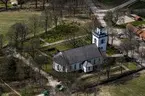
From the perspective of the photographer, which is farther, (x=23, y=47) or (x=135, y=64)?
(x=23, y=47)

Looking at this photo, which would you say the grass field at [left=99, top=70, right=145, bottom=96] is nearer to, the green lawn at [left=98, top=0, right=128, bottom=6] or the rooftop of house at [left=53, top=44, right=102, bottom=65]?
the rooftop of house at [left=53, top=44, right=102, bottom=65]

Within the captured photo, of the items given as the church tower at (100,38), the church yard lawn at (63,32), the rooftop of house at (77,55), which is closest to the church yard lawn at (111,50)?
the church tower at (100,38)

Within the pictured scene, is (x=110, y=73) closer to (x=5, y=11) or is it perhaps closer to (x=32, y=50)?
(x=32, y=50)

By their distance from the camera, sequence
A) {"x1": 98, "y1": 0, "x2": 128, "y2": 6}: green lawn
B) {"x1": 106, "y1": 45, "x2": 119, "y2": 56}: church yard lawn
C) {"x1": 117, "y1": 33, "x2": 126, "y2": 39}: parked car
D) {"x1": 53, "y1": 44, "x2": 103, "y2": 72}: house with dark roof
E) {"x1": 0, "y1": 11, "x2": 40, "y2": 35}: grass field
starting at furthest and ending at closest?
{"x1": 98, "y1": 0, "x2": 128, "y2": 6}: green lawn → {"x1": 0, "y1": 11, "x2": 40, "y2": 35}: grass field → {"x1": 117, "y1": 33, "x2": 126, "y2": 39}: parked car → {"x1": 106, "y1": 45, "x2": 119, "y2": 56}: church yard lawn → {"x1": 53, "y1": 44, "x2": 103, "y2": 72}: house with dark roof

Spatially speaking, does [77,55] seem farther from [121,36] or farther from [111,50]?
[121,36]

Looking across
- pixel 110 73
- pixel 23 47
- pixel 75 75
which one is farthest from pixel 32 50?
pixel 110 73

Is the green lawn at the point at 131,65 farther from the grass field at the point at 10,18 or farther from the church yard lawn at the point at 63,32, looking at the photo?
the grass field at the point at 10,18

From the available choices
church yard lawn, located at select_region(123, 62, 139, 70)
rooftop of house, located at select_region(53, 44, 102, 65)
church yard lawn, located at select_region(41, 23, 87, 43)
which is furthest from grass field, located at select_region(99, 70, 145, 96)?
church yard lawn, located at select_region(41, 23, 87, 43)
